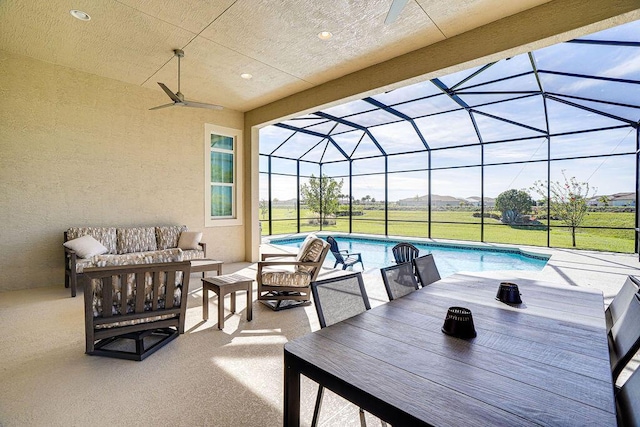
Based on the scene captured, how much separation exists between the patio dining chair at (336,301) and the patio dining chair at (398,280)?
0.22 m

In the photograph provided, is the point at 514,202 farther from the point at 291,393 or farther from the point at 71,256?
the point at 71,256

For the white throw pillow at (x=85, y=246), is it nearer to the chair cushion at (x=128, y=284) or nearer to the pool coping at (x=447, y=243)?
the chair cushion at (x=128, y=284)

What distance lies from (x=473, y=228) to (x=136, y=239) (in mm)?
10080

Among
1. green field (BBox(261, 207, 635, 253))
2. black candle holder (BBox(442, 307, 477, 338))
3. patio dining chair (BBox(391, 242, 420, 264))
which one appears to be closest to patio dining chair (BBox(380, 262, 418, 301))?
black candle holder (BBox(442, 307, 477, 338))

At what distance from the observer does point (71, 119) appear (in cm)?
500

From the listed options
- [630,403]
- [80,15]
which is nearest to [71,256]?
[80,15]

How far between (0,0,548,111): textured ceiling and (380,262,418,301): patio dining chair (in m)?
2.78

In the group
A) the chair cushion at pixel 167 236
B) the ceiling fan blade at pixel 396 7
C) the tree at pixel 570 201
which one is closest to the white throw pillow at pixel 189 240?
the chair cushion at pixel 167 236

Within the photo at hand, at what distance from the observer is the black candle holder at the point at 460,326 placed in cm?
143

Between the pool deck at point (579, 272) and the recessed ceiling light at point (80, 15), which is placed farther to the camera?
the pool deck at point (579, 272)

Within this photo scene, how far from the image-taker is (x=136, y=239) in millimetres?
5297

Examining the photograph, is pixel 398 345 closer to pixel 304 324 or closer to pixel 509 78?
pixel 304 324

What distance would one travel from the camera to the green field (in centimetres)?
854

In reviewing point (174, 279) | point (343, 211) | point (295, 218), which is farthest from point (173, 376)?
point (343, 211)
